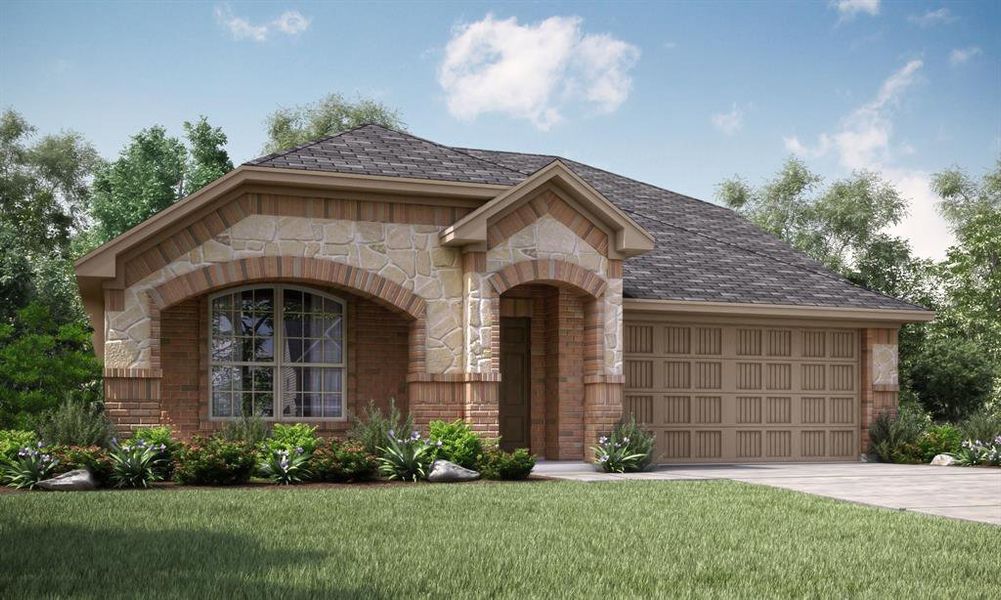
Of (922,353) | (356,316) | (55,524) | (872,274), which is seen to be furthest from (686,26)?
(55,524)

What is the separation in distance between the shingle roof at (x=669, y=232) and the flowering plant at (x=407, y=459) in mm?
4288

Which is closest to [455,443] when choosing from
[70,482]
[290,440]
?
[290,440]

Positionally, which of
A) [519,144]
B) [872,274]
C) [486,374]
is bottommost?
[486,374]

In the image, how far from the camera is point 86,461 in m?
13.8

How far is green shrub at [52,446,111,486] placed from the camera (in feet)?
45.4

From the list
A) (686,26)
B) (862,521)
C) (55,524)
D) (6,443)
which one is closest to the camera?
(55,524)

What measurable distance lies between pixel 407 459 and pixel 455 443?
2.85 feet

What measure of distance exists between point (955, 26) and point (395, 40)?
2753cm

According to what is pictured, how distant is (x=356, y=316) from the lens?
18328mm

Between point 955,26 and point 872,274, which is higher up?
point 955,26

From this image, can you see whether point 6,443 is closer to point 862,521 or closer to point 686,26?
point 862,521

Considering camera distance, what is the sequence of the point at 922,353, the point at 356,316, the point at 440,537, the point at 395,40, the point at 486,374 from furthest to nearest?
1. the point at 395,40
2. the point at 922,353
3. the point at 356,316
4. the point at 486,374
5. the point at 440,537

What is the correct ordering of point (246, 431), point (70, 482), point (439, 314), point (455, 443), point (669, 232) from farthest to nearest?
point (669, 232) → point (439, 314) → point (246, 431) → point (455, 443) → point (70, 482)

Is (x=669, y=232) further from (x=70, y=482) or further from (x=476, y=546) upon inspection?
(x=476, y=546)
